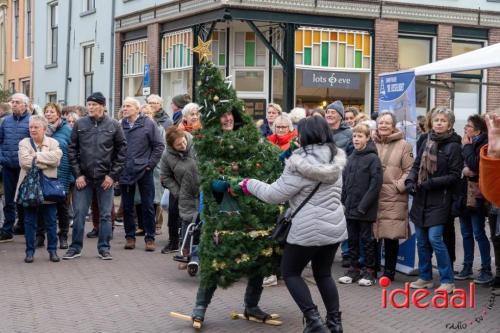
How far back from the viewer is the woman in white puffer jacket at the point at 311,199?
5.76 meters

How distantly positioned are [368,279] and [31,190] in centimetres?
410

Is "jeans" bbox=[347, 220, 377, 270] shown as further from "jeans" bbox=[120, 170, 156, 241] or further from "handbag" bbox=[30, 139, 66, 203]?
"handbag" bbox=[30, 139, 66, 203]

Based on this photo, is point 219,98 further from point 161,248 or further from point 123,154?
point 161,248

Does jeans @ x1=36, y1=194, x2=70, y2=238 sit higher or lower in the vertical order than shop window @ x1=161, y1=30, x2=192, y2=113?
lower

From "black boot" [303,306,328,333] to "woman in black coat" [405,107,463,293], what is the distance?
2.26m

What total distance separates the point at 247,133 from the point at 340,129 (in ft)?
10.2

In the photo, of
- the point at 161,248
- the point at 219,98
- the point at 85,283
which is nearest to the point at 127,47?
the point at 161,248

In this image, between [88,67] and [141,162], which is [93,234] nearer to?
[141,162]

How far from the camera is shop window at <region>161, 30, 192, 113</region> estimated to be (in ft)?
64.0

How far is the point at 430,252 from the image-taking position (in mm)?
7906

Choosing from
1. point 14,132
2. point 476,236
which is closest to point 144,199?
point 14,132

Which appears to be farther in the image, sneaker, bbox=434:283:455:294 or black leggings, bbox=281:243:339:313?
sneaker, bbox=434:283:455:294

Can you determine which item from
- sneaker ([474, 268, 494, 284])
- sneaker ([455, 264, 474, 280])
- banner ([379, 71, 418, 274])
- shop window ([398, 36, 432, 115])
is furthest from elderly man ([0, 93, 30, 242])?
shop window ([398, 36, 432, 115])

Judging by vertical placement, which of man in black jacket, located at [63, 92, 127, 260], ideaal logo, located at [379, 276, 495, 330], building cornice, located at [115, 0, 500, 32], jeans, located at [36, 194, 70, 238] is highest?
building cornice, located at [115, 0, 500, 32]
